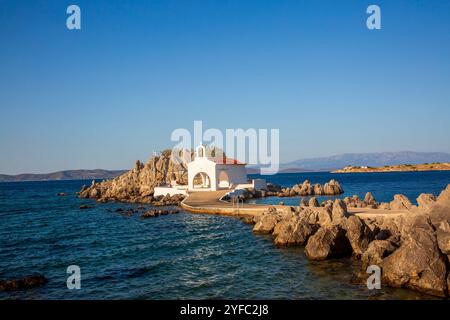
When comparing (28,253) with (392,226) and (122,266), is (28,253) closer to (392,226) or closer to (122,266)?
(122,266)

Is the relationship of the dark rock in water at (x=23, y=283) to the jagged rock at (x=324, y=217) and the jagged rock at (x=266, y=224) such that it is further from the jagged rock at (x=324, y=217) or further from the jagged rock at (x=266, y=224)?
the jagged rock at (x=324, y=217)

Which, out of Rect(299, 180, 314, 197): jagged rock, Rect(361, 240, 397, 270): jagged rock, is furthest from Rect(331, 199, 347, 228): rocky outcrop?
Rect(299, 180, 314, 197): jagged rock

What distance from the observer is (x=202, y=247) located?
24109 mm

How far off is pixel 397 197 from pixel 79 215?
34.0 m

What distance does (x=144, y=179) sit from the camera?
72.1 meters

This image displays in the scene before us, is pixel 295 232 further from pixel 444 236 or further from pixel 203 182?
pixel 203 182

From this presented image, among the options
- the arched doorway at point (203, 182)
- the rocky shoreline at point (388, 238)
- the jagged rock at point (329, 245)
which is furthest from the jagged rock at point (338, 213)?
the arched doorway at point (203, 182)

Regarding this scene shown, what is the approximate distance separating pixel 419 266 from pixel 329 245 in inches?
217

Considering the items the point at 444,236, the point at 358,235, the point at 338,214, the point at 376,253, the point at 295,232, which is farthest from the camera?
the point at 295,232

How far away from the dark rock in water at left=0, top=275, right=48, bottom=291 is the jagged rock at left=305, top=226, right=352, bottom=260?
13.3 m

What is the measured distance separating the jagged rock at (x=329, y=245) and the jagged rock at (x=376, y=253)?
6.40 feet

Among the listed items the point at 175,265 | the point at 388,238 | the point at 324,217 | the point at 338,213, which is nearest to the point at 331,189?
the point at 324,217
